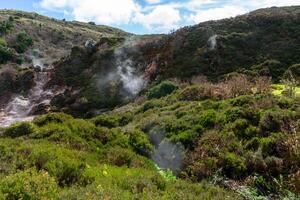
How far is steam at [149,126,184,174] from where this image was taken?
41.9ft

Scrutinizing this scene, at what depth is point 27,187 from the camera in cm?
Result: 591

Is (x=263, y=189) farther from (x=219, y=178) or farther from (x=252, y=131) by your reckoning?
(x=252, y=131)

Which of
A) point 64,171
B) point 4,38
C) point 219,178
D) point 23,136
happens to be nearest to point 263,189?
point 219,178

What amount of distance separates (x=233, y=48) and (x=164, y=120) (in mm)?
19934

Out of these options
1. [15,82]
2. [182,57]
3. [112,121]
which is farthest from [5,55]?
[112,121]

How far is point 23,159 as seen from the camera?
805cm

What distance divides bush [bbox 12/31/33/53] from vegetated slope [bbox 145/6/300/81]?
3040 centimetres

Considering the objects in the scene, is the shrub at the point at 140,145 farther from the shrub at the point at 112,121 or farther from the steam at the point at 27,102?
the steam at the point at 27,102

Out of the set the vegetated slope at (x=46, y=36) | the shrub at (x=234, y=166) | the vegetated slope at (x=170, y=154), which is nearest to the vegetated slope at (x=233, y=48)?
the vegetated slope at (x=170, y=154)

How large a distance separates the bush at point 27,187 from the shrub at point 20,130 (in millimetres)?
6419

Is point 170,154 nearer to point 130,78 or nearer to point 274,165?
point 274,165

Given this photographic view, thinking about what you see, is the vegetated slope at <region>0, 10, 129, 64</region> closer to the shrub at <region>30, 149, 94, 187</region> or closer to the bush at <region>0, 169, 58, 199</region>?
the shrub at <region>30, 149, 94, 187</region>

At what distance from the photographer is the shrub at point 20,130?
41.3ft

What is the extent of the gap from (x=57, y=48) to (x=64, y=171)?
6945 cm
